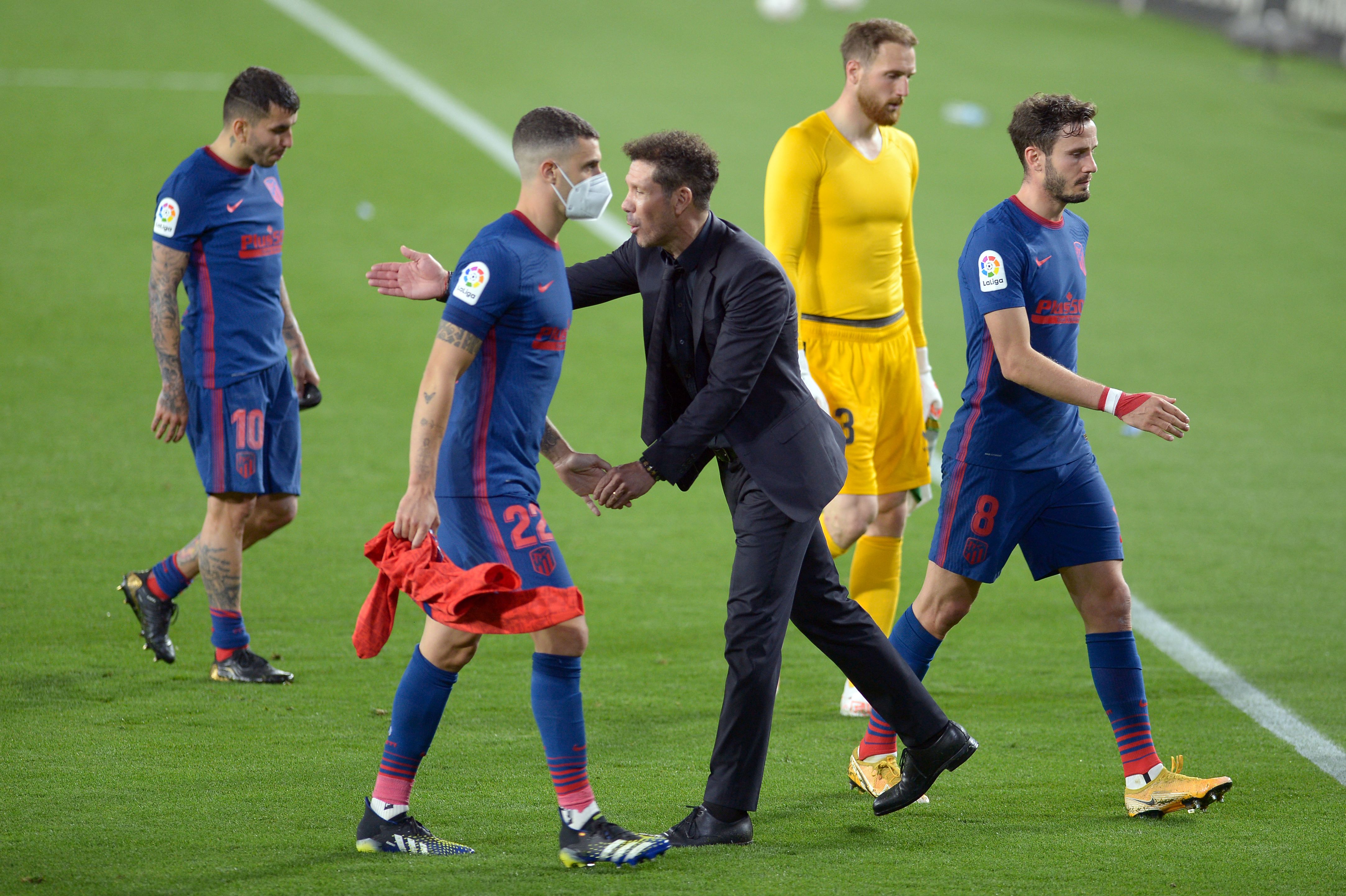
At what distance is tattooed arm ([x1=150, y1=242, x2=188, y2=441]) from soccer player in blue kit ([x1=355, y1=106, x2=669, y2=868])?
1840mm

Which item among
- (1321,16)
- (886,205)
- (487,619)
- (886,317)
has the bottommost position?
(487,619)

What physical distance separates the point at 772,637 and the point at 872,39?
8.11 ft

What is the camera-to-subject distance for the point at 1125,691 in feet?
16.0

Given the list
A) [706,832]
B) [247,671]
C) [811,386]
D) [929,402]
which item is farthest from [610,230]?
[706,832]

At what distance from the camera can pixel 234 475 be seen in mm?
5844

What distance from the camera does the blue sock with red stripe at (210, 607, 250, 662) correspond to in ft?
19.3

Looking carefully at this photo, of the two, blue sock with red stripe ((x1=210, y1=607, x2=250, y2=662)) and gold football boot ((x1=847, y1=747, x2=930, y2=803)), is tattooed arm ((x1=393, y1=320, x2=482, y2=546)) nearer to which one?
gold football boot ((x1=847, y1=747, x2=930, y2=803))

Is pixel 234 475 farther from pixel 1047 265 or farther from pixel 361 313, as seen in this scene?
pixel 361 313

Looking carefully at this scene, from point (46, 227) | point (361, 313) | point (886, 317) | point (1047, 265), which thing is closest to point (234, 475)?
point (886, 317)

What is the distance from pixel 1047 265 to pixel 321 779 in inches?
109

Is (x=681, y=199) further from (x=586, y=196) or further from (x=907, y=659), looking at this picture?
(x=907, y=659)

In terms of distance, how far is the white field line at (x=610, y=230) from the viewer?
558cm

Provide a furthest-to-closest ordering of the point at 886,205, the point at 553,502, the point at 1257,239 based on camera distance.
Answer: the point at 1257,239, the point at 553,502, the point at 886,205

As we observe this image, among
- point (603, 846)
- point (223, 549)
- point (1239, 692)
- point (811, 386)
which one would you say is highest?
point (811, 386)
